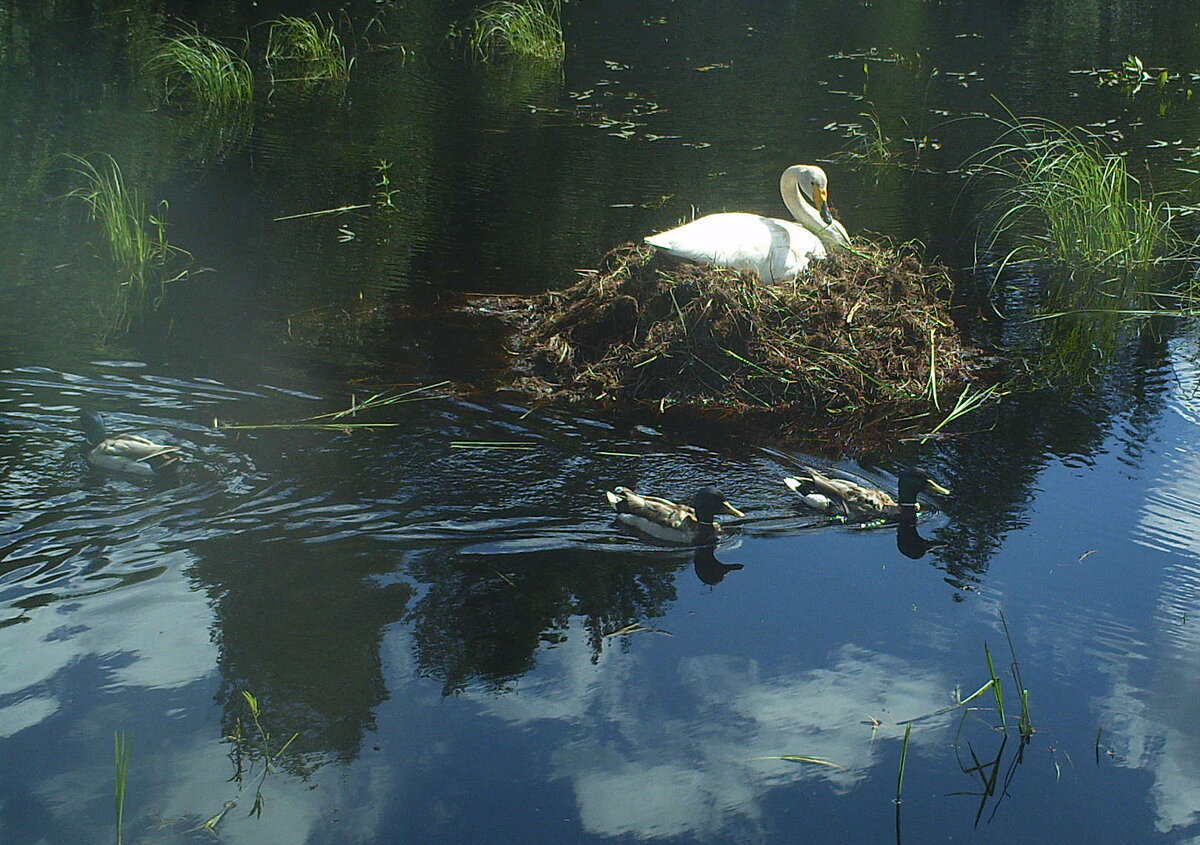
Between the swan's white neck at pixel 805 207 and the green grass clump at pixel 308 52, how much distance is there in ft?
38.3

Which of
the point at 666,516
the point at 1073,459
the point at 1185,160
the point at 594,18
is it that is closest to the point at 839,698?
the point at 666,516

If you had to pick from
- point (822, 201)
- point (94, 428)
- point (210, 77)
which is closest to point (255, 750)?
point (94, 428)

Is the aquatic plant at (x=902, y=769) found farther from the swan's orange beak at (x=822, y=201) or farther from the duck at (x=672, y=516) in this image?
the swan's orange beak at (x=822, y=201)

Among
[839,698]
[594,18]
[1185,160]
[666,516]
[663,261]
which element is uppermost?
[594,18]

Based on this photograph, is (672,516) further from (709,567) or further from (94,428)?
(94,428)

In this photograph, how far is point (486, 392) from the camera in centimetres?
877

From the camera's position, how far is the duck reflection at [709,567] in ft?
21.3

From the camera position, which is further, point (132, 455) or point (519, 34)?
point (519, 34)

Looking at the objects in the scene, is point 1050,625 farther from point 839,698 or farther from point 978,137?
point 978,137

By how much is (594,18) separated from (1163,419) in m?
21.1

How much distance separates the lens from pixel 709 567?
660cm

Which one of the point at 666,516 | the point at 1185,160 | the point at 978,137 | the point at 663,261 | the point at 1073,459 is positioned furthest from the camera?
the point at 978,137

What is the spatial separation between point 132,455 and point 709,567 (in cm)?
326

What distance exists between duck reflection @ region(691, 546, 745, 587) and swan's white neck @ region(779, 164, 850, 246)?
4672 mm
